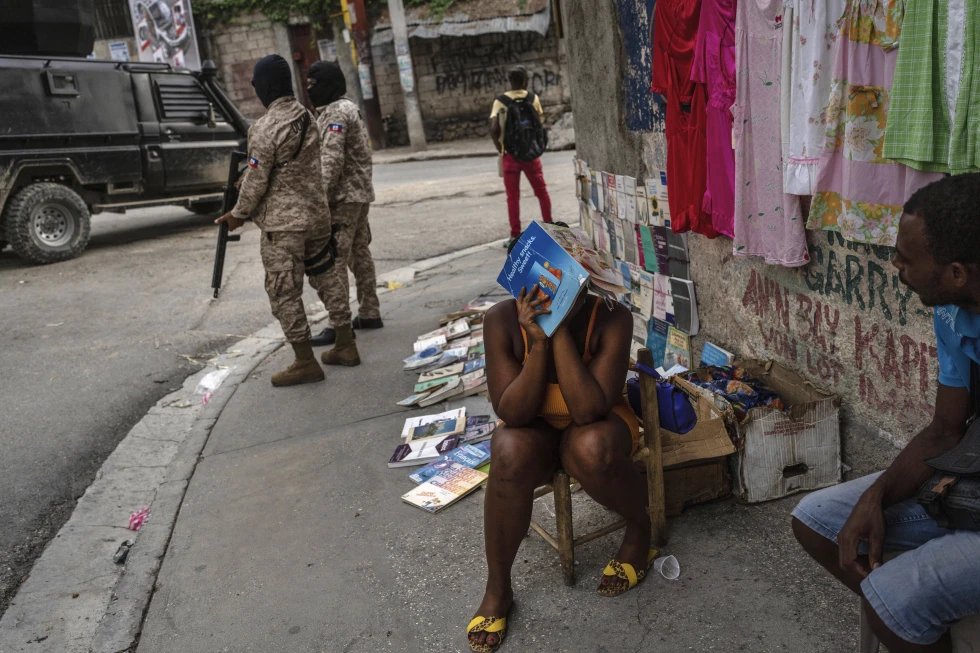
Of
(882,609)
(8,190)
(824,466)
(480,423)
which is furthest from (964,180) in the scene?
(8,190)

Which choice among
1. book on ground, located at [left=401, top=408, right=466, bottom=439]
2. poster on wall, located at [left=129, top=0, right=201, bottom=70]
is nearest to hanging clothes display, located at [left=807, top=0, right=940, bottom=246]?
book on ground, located at [left=401, top=408, right=466, bottom=439]

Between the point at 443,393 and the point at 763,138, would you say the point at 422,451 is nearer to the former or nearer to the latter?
the point at 443,393

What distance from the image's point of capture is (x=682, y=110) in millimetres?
3453

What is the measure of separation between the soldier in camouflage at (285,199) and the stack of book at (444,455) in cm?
118

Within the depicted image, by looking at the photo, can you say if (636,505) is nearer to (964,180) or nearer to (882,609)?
(882,609)

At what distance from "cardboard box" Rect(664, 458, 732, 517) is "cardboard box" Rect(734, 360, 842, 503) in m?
0.06

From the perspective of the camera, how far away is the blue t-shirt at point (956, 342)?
1.83m

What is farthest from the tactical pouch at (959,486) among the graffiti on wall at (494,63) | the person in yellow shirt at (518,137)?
the graffiti on wall at (494,63)

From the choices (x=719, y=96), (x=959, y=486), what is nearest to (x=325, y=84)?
(x=719, y=96)

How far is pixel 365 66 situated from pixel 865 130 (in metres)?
19.4

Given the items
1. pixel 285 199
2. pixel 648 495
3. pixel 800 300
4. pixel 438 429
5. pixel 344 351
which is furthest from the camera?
pixel 344 351

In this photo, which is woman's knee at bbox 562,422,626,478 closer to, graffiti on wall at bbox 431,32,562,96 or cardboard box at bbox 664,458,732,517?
cardboard box at bbox 664,458,732,517

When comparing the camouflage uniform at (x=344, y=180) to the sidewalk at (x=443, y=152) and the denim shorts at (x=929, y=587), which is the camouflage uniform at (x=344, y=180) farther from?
the sidewalk at (x=443, y=152)

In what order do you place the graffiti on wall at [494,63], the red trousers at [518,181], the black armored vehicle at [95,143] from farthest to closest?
the graffiti on wall at [494,63] < the black armored vehicle at [95,143] < the red trousers at [518,181]
